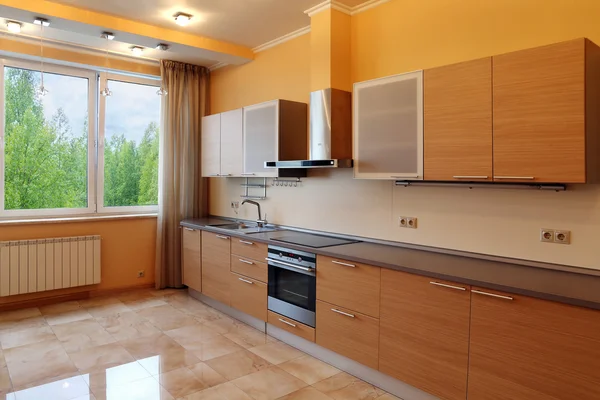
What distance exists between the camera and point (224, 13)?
3.73m

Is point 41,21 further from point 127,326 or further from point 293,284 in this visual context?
point 293,284

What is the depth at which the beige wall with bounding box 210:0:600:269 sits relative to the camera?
2.35 m

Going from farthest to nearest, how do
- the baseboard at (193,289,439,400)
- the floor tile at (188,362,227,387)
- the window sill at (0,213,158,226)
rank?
1. the window sill at (0,213,158,226)
2. the floor tile at (188,362,227,387)
3. the baseboard at (193,289,439,400)

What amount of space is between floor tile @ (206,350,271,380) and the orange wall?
93.6 inches

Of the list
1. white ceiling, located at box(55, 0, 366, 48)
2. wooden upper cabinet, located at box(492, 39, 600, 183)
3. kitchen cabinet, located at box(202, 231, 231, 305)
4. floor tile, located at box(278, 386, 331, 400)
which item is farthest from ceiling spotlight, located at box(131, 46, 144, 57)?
floor tile, located at box(278, 386, 331, 400)

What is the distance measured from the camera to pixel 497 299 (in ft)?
6.99

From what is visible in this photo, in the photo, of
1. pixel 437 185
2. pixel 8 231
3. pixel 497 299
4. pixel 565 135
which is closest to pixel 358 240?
pixel 437 185

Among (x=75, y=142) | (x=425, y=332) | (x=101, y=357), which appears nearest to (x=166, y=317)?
(x=101, y=357)

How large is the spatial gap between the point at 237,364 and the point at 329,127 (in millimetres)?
1961

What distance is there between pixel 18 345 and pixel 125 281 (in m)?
1.67

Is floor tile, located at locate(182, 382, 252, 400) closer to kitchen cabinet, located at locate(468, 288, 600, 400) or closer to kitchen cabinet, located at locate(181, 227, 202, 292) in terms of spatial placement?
kitchen cabinet, located at locate(468, 288, 600, 400)

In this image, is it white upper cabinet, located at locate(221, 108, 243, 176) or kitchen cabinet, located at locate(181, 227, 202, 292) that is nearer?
white upper cabinet, located at locate(221, 108, 243, 176)

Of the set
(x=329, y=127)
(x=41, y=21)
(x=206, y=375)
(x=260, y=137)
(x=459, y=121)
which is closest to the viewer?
(x=459, y=121)

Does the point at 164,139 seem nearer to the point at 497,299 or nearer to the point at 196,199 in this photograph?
the point at 196,199
